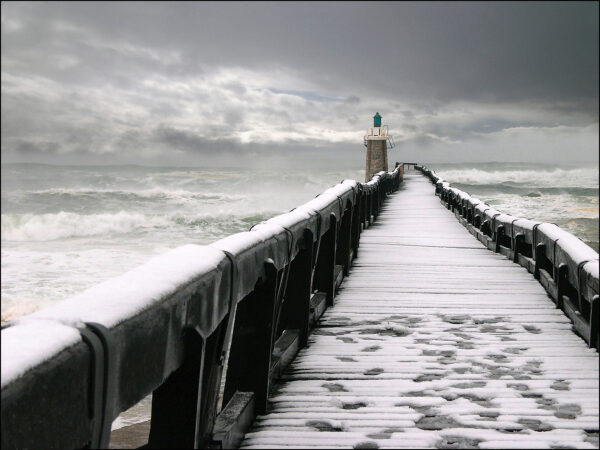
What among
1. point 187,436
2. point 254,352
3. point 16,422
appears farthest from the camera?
point 254,352

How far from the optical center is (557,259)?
19.9 feet

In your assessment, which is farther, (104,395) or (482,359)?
(482,359)

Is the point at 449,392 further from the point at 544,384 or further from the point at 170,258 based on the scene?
the point at 170,258

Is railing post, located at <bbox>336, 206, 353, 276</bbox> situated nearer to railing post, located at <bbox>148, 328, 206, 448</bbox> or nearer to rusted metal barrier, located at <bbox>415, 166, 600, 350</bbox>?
rusted metal barrier, located at <bbox>415, 166, 600, 350</bbox>

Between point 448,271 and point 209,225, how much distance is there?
103m

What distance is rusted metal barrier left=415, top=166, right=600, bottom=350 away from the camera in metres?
4.80

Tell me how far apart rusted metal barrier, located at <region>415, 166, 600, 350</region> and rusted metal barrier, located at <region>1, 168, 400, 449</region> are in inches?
83.8

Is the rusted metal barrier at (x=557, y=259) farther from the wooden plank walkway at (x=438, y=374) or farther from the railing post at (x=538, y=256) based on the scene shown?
the wooden plank walkway at (x=438, y=374)

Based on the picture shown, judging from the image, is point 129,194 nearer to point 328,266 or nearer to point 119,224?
point 119,224

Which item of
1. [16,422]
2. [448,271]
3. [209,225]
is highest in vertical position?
[16,422]

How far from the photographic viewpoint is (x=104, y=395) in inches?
58.8

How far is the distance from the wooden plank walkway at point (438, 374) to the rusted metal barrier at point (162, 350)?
0.31m

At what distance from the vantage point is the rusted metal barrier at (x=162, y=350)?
4.12 ft

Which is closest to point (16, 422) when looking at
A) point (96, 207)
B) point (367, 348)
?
point (367, 348)
